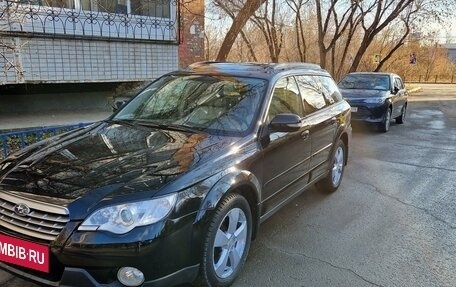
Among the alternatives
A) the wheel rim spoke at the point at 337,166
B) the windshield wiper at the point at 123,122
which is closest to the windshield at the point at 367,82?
the wheel rim spoke at the point at 337,166

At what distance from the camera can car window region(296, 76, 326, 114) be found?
14.3 ft

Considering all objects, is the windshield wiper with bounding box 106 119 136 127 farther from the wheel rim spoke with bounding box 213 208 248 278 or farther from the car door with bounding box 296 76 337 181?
the car door with bounding box 296 76 337 181

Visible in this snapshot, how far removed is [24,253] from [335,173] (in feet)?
13.1

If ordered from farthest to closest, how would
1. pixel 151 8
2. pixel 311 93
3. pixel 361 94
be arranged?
pixel 361 94, pixel 151 8, pixel 311 93

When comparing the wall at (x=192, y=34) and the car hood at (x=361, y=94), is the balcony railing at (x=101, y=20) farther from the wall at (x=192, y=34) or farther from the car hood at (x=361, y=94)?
the car hood at (x=361, y=94)

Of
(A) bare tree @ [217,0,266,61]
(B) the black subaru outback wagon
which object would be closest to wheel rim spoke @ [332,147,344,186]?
(B) the black subaru outback wagon

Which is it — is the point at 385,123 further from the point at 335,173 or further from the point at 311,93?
the point at 311,93

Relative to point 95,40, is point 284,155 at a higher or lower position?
lower

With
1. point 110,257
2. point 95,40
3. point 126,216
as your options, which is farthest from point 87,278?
point 95,40

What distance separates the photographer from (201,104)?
146 inches

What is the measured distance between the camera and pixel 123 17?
8445 mm

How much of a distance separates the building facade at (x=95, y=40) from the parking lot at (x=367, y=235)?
4823mm

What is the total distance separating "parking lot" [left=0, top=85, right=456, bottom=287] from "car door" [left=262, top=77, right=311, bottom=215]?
0.42 metres

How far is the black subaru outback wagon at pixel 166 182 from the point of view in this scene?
2301 mm
